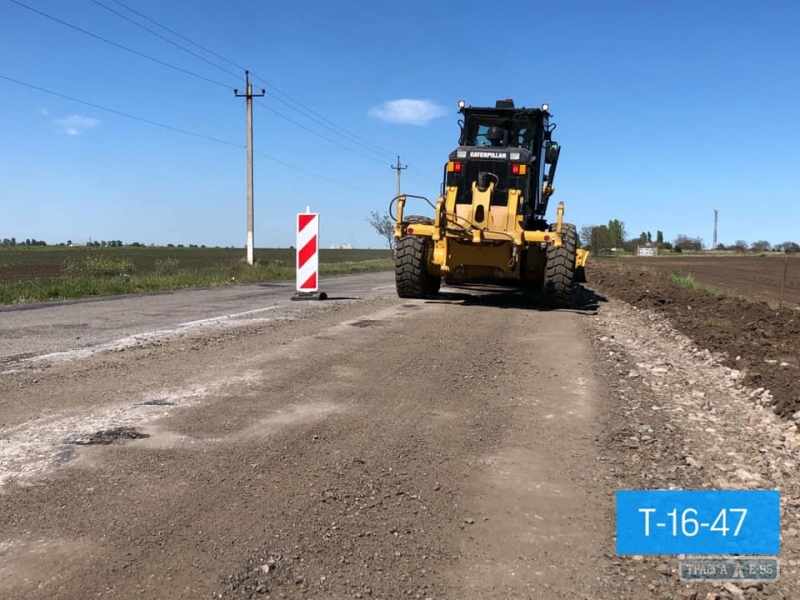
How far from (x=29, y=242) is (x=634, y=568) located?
15388 cm

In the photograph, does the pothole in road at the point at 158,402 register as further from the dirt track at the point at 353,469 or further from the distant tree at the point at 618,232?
the distant tree at the point at 618,232

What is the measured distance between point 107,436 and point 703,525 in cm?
339

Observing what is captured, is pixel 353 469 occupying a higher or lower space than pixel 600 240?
lower

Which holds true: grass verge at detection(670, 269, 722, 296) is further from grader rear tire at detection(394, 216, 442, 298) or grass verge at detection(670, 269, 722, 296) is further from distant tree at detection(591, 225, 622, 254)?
distant tree at detection(591, 225, 622, 254)

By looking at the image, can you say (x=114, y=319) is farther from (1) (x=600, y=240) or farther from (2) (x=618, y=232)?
(2) (x=618, y=232)

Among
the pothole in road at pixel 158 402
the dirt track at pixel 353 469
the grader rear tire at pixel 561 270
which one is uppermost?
the grader rear tire at pixel 561 270

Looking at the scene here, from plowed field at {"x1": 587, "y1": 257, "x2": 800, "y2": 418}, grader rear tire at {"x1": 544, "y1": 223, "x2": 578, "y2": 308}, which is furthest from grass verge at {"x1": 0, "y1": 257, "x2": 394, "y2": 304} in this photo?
plowed field at {"x1": 587, "y1": 257, "x2": 800, "y2": 418}

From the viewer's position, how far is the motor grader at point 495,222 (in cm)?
1171

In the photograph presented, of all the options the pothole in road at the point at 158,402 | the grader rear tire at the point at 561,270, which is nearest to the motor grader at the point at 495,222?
the grader rear tire at the point at 561,270

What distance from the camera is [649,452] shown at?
4.05 metres

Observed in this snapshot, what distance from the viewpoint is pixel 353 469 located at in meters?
3.63

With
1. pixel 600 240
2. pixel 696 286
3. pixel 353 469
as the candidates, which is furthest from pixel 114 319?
pixel 600 240

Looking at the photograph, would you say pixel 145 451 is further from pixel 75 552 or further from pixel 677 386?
pixel 677 386

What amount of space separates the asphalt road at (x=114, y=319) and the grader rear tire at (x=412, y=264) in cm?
155
